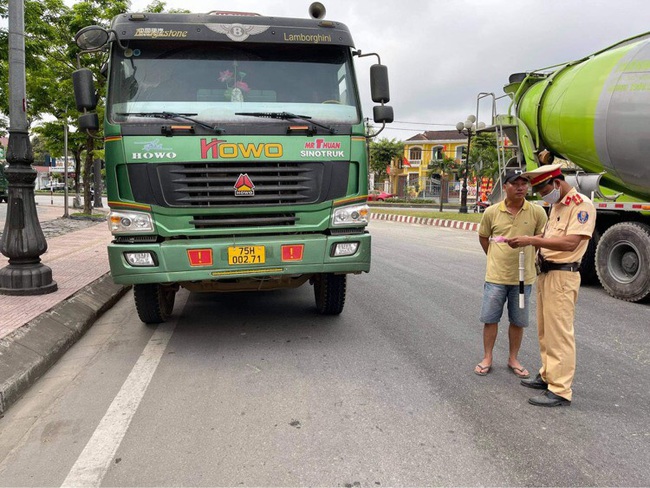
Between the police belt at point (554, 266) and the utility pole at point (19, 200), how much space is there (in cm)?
525

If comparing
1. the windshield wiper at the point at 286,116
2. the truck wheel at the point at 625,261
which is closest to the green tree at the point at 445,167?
the truck wheel at the point at 625,261

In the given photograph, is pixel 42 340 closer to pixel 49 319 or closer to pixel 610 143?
pixel 49 319

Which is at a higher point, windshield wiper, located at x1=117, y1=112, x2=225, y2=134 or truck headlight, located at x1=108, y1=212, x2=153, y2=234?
windshield wiper, located at x1=117, y1=112, x2=225, y2=134

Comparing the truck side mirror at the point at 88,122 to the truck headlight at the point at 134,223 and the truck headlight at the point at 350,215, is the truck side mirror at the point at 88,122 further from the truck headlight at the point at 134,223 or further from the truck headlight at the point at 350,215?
the truck headlight at the point at 350,215

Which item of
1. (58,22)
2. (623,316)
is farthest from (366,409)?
(58,22)

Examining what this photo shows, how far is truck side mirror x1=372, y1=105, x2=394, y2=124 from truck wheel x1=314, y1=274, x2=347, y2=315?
1.64 meters

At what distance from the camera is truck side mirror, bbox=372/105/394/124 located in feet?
17.8

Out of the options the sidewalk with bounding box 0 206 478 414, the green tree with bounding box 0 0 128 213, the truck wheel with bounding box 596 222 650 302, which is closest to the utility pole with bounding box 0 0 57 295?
the sidewalk with bounding box 0 206 478 414

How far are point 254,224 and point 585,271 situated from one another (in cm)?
555

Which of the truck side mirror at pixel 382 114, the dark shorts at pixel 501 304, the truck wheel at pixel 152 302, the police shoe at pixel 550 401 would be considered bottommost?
the police shoe at pixel 550 401

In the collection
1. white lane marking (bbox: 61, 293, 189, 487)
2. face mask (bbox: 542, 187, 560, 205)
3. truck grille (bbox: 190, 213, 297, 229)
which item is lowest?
white lane marking (bbox: 61, 293, 189, 487)

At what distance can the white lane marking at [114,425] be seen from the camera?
2.71 m

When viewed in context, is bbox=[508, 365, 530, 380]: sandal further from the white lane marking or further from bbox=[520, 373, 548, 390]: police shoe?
the white lane marking

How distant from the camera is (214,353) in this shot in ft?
15.2
